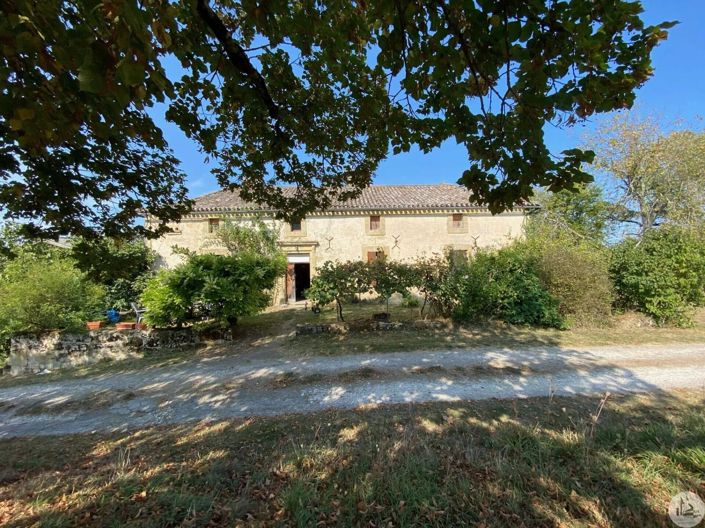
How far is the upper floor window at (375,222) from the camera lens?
17.1 m

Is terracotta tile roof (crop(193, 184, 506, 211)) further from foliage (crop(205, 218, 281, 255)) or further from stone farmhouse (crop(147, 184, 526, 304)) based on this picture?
foliage (crop(205, 218, 281, 255))

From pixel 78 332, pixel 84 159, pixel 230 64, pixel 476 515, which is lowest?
pixel 78 332

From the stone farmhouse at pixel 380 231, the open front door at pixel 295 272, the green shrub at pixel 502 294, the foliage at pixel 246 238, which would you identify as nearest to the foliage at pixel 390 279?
the green shrub at pixel 502 294

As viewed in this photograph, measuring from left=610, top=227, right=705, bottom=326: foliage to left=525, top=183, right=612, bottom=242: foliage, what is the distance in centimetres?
579

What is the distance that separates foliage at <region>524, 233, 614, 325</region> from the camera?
352 inches

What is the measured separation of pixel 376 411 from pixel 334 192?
375 centimetres

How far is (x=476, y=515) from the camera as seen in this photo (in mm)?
1885

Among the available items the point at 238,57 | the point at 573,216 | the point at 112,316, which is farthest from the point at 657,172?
the point at 112,316

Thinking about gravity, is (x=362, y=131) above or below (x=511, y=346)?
above

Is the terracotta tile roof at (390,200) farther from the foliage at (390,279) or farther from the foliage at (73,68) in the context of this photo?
the foliage at (73,68)

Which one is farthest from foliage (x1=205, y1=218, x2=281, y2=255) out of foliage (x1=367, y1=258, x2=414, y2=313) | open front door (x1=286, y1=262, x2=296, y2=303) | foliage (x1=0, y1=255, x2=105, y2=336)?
foliage (x1=367, y1=258, x2=414, y2=313)

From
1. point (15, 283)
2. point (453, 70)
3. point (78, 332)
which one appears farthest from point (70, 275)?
point (453, 70)

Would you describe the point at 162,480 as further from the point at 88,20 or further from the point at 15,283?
the point at 15,283

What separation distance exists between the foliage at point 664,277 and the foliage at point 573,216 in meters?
5.79
